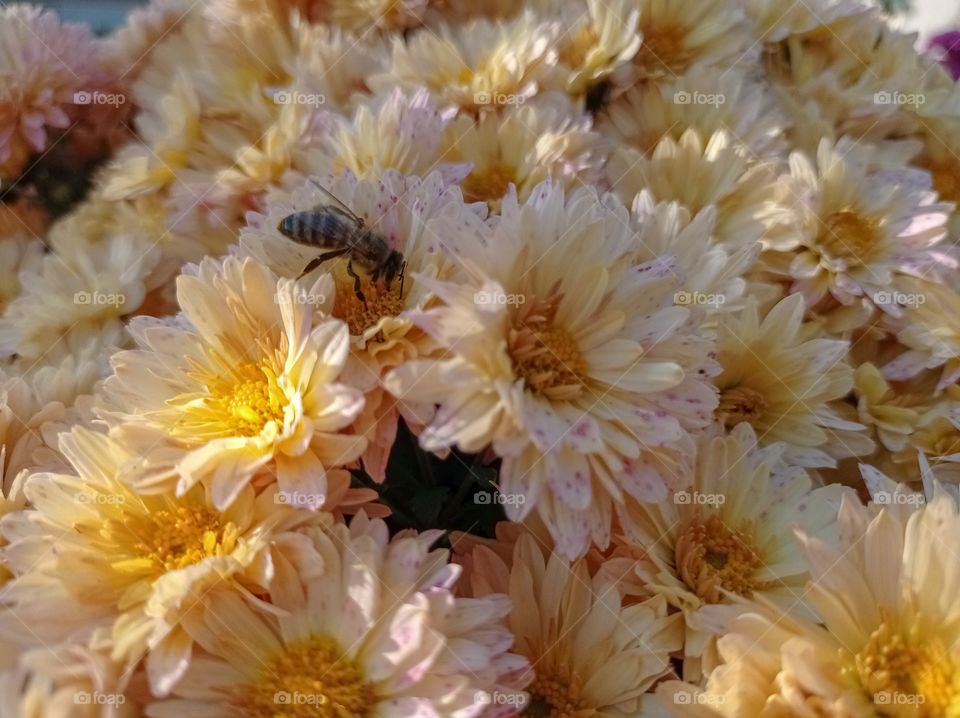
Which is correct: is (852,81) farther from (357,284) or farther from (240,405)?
(240,405)

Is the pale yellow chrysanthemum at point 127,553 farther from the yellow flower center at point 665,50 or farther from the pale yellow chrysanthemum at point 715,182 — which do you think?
the yellow flower center at point 665,50

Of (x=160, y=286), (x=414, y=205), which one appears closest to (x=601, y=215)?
(x=414, y=205)

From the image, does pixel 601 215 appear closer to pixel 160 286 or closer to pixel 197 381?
pixel 197 381

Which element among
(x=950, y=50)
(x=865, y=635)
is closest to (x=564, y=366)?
(x=865, y=635)

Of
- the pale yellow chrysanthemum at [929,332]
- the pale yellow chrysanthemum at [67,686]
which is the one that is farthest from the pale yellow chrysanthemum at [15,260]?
the pale yellow chrysanthemum at [929,332]

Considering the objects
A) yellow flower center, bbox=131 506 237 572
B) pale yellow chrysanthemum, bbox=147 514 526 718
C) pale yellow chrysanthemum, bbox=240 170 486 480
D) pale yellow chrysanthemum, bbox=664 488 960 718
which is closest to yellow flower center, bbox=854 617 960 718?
pale yellow chrysanthemum, bbox=664 488 960 718

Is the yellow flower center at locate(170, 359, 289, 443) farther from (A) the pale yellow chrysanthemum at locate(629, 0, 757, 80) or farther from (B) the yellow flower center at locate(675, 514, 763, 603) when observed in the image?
(A) the pale yellow chrysanthemum at locate(629, 0, 757, 80)
